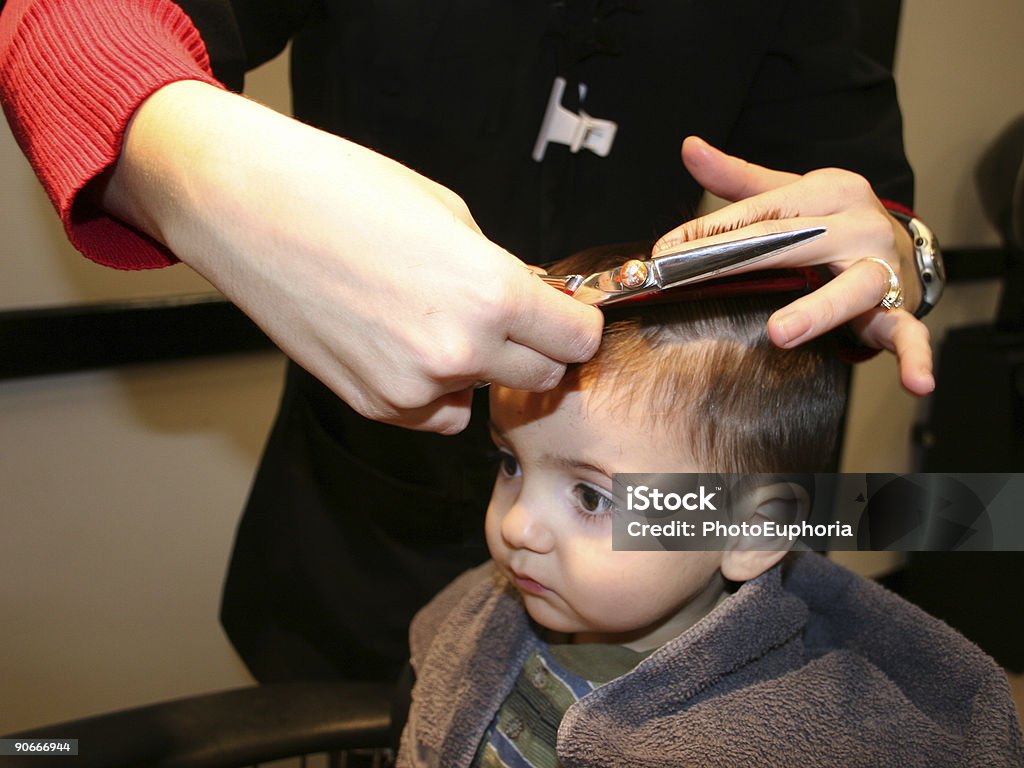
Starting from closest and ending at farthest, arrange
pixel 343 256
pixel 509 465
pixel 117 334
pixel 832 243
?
1. pixel 343 256
2. pixel 832 243
3. pixel 509 465
4. pixel 117 334

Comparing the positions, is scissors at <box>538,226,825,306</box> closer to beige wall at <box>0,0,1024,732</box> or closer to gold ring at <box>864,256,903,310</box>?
gold ring at <box>864,256,903,310</box>

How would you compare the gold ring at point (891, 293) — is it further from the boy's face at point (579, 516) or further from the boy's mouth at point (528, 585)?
the boy's mouth at point (528, 585)

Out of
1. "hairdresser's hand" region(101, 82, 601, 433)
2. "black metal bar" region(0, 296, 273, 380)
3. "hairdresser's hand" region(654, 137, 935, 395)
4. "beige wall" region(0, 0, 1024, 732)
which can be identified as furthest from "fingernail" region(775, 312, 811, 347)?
"black metal bar" region(0, 296, 273, 380)

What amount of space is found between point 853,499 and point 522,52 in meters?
0.44

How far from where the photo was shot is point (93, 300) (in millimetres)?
995

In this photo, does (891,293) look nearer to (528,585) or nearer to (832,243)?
(832,243)

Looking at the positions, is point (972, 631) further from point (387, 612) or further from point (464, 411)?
point (464, 411)

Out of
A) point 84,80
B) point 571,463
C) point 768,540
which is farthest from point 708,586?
point 84,80

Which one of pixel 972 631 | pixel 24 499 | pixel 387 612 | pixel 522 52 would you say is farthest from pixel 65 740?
pixel 972 631

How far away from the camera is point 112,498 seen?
3.48 ft

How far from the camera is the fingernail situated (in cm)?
44

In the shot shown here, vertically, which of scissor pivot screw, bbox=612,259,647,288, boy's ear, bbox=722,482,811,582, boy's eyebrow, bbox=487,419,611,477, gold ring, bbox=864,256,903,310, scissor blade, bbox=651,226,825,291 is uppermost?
scissor blade, bbox=651,226,825,291

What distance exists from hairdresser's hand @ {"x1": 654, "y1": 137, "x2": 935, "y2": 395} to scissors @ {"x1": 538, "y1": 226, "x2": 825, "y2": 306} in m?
0.01

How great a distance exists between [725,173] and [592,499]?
247 mm
